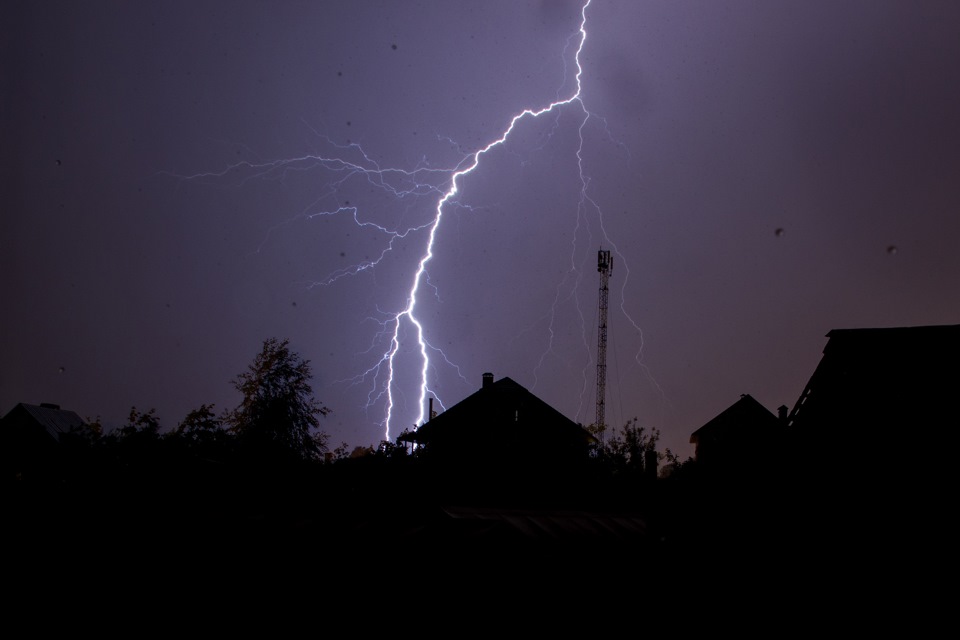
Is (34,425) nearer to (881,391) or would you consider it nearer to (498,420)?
(498,420)

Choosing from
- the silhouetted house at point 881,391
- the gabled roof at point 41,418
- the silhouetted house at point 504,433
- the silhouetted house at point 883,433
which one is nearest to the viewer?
the silhouetted house at point 883,433

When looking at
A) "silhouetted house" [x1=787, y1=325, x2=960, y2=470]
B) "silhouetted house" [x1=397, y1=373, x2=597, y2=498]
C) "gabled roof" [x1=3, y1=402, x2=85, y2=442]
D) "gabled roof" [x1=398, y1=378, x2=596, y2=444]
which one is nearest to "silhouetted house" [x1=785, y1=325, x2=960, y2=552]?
"silhouetted house" [x1=787, y1=325, x2=960, y2=470]

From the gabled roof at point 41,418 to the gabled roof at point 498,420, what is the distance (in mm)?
21623

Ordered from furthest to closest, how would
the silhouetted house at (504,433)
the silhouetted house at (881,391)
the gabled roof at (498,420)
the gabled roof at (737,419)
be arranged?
the gabled roof at (737,419) → the gabled roof at (498,420) → the silhouetted house at (504,433) → the silhouetted house at (881,391)

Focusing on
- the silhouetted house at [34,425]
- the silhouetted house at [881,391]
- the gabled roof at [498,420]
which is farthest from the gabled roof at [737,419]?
the silhouetted house at [34,425]

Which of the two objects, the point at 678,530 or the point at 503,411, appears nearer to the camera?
the point at 678,530

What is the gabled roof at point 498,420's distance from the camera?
2220 cm

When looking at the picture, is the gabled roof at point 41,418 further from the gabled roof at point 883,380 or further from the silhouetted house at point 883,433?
the silhouetted house at point 883,433

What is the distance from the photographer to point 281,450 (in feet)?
97.1

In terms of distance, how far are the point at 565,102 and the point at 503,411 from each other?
9.98 metres

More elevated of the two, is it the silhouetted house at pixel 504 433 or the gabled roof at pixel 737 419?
the gabled roof at pixel 737 419

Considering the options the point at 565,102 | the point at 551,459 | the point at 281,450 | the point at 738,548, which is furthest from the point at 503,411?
the point at 738,548

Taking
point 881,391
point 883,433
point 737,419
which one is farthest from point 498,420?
point 883,433

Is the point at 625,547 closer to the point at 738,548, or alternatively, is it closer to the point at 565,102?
the point at 738,548
